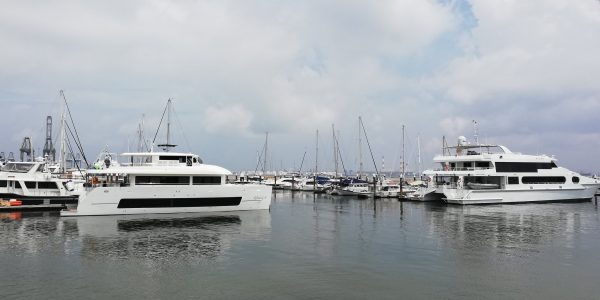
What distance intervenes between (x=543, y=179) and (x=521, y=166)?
4976mm

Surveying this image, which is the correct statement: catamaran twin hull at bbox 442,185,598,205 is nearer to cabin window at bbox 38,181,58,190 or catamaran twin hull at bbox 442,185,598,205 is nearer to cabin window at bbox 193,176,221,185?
cabin window at bbox 193,176,221,185

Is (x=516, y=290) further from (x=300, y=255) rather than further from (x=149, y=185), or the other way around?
(x=149, y=185)

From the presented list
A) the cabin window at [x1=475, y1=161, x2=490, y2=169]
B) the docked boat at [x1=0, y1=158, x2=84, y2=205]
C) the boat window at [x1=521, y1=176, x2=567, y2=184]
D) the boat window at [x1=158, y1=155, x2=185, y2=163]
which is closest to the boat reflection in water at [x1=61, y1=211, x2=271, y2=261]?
the boat window at [x1=158, y1=155, x2=185, y2=163]

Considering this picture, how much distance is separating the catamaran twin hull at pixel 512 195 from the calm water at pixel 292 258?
14.0m

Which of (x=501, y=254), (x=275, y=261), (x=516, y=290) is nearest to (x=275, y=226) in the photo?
(x=275, y=261)

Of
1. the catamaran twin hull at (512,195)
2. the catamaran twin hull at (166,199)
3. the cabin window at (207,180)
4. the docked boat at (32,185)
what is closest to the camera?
the catamaran twin hull at (166,199)

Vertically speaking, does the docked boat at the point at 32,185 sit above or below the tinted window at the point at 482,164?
below

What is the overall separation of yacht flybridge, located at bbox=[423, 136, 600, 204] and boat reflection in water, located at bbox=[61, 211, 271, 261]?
87.7 ft

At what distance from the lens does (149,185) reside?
117 ft

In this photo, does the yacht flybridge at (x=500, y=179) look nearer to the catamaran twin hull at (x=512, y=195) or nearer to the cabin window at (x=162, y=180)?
the catamaran twin hull at (x=512, y=195)

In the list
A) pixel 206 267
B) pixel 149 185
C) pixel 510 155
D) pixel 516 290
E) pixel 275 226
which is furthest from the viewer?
pixel 510 155

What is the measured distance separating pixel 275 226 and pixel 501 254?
16020 millimetres

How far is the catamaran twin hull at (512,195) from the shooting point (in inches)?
1972

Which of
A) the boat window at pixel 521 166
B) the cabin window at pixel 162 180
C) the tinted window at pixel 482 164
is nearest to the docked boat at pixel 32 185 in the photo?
the cabin window at pixel 162 180
